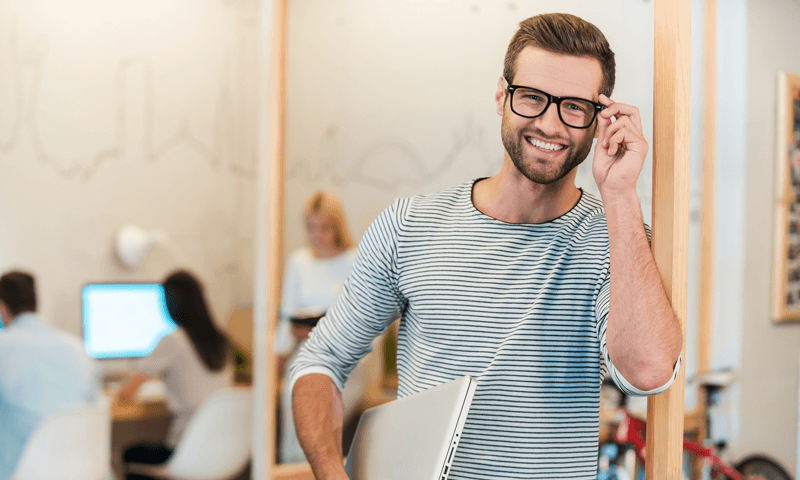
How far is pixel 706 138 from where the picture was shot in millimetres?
1144

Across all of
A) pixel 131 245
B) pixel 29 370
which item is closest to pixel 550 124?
pixel 131 245

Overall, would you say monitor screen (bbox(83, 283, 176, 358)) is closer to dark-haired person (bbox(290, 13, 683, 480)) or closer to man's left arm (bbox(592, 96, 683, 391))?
dark-haired person (bbox(290, 13, 683, 480))

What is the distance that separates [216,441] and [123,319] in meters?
0.55

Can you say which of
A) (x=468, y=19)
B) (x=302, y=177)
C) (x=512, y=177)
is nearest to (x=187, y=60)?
(x=302, y=177)

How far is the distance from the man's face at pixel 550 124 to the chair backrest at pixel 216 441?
5.76 ft

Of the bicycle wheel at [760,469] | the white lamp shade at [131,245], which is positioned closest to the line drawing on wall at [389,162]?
the white lamp shade at [131,245]

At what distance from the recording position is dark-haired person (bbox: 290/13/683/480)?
76 centimetres

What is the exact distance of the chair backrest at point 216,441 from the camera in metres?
2.21

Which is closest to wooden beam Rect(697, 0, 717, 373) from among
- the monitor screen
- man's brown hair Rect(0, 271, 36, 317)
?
the monitor screen

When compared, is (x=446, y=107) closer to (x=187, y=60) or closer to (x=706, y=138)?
(x=706, y=138)

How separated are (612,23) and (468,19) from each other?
0.30m

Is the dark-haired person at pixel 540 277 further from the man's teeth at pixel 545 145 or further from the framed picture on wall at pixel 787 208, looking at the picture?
the framed picture on wall at pixel 787 208

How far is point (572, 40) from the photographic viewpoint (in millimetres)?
819

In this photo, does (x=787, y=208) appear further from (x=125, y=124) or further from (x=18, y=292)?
(x=18, y=292)
